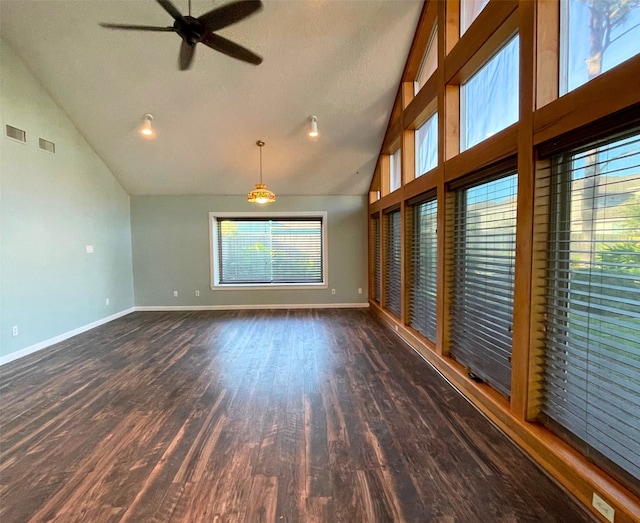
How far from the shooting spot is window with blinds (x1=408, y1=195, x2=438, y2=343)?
3.37 metres

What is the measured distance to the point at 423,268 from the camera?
362 centimetres

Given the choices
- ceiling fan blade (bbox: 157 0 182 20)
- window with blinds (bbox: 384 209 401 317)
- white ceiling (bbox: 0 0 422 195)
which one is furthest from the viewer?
window with blinds (bbox: 384 209 401 317)

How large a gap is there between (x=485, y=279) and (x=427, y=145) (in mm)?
1961

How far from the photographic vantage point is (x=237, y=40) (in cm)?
333

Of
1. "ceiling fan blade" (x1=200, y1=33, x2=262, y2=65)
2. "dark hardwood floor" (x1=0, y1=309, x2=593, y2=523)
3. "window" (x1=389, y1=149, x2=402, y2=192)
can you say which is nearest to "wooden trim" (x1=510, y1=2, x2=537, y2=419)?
"dark hardwood floor" (x1=0, y1=309, x2=593, y2=523)

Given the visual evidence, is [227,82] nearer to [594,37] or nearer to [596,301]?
[594,37]

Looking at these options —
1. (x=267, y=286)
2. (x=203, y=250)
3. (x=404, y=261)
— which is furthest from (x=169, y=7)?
(x=267, y=286)

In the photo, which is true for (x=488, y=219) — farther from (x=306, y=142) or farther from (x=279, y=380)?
(x=306, y=142)

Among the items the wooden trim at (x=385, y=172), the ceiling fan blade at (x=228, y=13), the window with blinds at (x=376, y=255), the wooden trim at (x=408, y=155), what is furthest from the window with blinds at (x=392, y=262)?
the ceiling fan blade at (x=228, y=13)

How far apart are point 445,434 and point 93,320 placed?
218 inches

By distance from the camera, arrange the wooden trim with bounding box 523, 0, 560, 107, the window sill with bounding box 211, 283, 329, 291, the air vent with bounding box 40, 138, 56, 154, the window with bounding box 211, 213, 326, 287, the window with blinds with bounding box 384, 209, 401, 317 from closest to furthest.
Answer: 1. the wooden trim with bounding box 523, 0, 560, 107
2. the air vent with bounding box 40, 138, 56, 154
3. the window with blinds with bounding box 384, 209, 401, 317
4. the window sill with bounding box 211, 283, 329, 291
5. the window with bounding box 211, 213, 326, 287

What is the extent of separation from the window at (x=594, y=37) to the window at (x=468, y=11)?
3.59 feet

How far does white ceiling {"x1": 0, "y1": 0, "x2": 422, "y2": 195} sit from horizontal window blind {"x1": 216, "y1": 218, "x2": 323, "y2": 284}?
1.25 m

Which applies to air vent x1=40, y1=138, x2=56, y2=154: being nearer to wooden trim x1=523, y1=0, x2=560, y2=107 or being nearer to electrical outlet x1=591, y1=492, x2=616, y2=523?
wooden trim x1=523, y1=0, x2=560, y2=107
